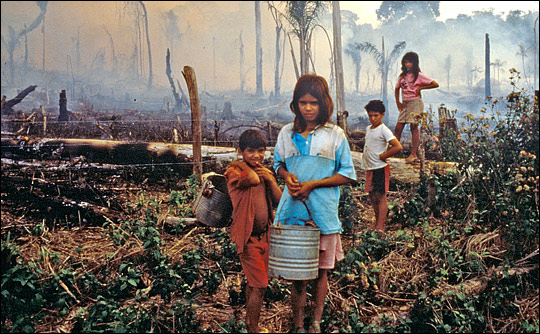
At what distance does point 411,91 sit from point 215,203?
278cm

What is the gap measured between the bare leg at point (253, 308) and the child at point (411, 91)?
255 cm

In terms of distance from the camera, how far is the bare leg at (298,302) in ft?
14.5

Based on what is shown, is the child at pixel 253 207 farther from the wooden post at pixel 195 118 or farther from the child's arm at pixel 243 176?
the wooden post at pixel 195 118

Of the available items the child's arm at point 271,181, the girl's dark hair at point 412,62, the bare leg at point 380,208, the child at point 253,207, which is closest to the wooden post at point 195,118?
the child at point 253,207

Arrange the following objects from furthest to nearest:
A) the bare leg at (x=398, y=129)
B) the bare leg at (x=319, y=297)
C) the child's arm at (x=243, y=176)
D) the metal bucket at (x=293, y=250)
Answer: the bare leg at (x=398, y=129)
the bare leg at (x=319, y=297)
the child's arm at (x=243, y=176)
the metal bucket at (x=293, y=250)

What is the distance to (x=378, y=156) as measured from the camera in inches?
214

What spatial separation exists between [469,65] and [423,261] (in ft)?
10.4

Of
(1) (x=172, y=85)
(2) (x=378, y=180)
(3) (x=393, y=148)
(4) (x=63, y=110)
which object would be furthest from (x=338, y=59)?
(4) (x=63, y=110)

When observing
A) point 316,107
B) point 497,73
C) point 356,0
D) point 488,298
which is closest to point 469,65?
point 497,73

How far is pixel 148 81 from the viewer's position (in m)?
6.11

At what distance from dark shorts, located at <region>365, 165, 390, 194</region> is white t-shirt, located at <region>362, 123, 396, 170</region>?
66 millimetres

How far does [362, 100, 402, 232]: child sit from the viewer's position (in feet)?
17.3

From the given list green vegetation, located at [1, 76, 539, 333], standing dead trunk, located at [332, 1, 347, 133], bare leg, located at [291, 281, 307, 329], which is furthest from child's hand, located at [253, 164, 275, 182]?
standing dead trunk, located at [332, 1, 347, 133]

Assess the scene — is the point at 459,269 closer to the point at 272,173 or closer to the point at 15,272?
the point at 272,173
